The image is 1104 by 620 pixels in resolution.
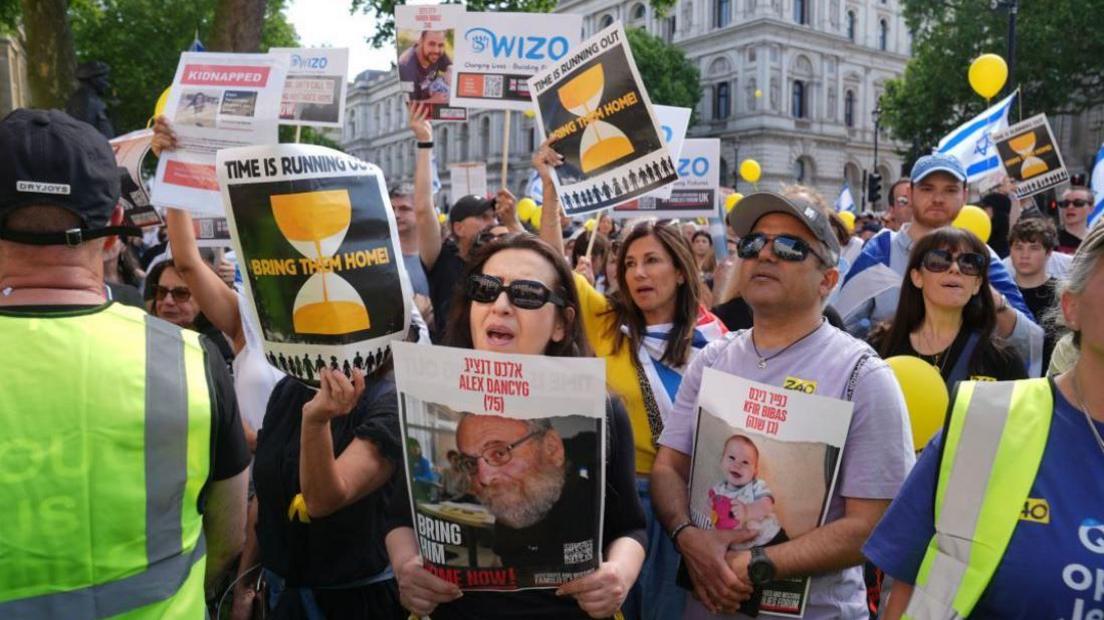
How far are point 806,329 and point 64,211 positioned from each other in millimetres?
1871

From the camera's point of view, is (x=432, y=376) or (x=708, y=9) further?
(x=708, y=9)

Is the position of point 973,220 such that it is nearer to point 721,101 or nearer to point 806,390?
point 806,390

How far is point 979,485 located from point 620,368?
170cm

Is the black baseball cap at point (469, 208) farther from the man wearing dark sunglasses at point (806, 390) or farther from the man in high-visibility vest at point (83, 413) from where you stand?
the man in high-visibility vest at point (83, 413)

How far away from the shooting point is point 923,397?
3.08 m

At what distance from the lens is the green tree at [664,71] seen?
5556 cm

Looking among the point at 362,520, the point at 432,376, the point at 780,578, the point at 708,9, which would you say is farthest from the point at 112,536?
the point at 708,9

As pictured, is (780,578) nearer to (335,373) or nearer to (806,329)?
(806,329)

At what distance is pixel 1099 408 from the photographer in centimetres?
167

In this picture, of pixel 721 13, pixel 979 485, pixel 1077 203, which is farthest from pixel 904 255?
pixel 721 13

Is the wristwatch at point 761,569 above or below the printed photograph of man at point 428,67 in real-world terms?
below

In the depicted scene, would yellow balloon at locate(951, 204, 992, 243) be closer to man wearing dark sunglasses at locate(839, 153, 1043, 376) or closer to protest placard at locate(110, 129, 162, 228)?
man wearing dark sunglasses at locate(839, 153, 1043, 376)

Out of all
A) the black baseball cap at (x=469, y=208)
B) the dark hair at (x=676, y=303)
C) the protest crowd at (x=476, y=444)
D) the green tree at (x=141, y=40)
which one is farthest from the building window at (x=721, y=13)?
the protest crowd at (x=476, y=444)

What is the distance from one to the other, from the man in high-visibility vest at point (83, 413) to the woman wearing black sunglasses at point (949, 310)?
9.47ft
